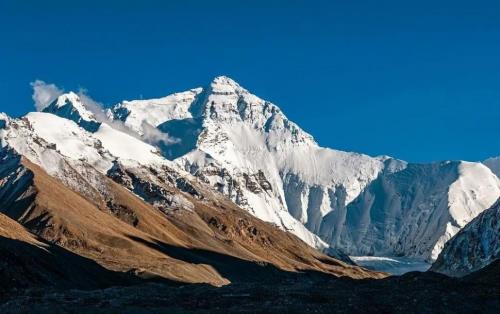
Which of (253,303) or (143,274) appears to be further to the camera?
(143,274)

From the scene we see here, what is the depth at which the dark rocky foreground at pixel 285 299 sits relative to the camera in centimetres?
6475

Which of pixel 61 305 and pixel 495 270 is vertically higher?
pixel 495 270

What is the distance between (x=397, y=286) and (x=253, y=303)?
19.0 metres

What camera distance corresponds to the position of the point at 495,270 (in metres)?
106

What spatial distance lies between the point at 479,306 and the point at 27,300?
36.7 m

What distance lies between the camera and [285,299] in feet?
229

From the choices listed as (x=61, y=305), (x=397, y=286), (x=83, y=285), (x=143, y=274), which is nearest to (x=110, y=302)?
(x=61, y=305)

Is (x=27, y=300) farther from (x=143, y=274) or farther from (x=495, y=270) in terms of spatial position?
(x=143, y=274)

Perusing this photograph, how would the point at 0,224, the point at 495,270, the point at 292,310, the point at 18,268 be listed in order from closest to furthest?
the point at 292,310, the point at 495,270, the point at 18,268, the point at 0,224

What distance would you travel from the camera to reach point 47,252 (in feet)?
524

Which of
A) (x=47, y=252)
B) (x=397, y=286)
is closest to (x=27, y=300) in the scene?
(x=397, y=286)

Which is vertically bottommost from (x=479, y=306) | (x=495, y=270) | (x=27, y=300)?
(x=27, y=300)

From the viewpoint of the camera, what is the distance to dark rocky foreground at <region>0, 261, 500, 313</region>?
2549 inches

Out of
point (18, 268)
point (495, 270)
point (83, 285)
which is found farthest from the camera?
point (83, 285)
